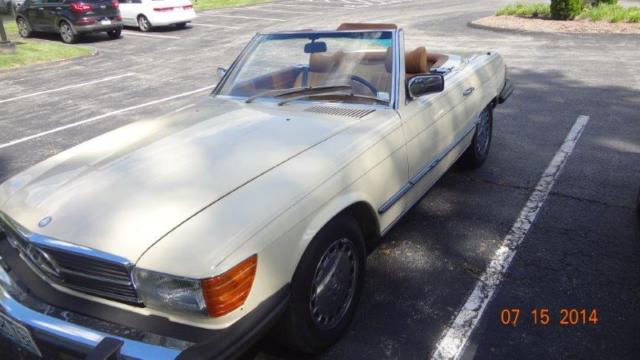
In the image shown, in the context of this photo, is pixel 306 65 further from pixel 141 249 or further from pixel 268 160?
pixel 141 249

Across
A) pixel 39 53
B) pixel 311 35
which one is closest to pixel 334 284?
pixel 311 35

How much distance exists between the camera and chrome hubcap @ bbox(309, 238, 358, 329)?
2574 mm

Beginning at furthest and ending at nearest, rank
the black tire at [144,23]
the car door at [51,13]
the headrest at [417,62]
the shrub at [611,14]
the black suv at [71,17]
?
the black tire at [144,23]
the car door at [51,13]
the black suv at [71,17]
the shrub at [611,14]
the headrest at [417,62]

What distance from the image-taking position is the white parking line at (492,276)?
9.07ft

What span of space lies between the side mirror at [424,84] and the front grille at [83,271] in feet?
7.12

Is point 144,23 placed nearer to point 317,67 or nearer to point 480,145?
point 480,145

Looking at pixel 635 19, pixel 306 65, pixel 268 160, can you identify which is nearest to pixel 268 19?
pixel 635 19

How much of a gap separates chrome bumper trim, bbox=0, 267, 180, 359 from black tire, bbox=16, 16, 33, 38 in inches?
673

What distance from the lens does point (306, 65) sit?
3791 millimetres

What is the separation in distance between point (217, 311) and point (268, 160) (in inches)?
35.1

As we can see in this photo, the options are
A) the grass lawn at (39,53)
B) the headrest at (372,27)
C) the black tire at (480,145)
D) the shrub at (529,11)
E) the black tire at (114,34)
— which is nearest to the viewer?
the headrest at (372,27)

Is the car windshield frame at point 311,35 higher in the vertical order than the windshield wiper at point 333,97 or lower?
higher

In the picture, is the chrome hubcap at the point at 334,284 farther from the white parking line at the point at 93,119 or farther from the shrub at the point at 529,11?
the shrub at the point at 529,11

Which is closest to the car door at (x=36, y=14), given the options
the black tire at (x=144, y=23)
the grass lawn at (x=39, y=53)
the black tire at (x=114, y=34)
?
the grass lawn at (x=39, y=53)
